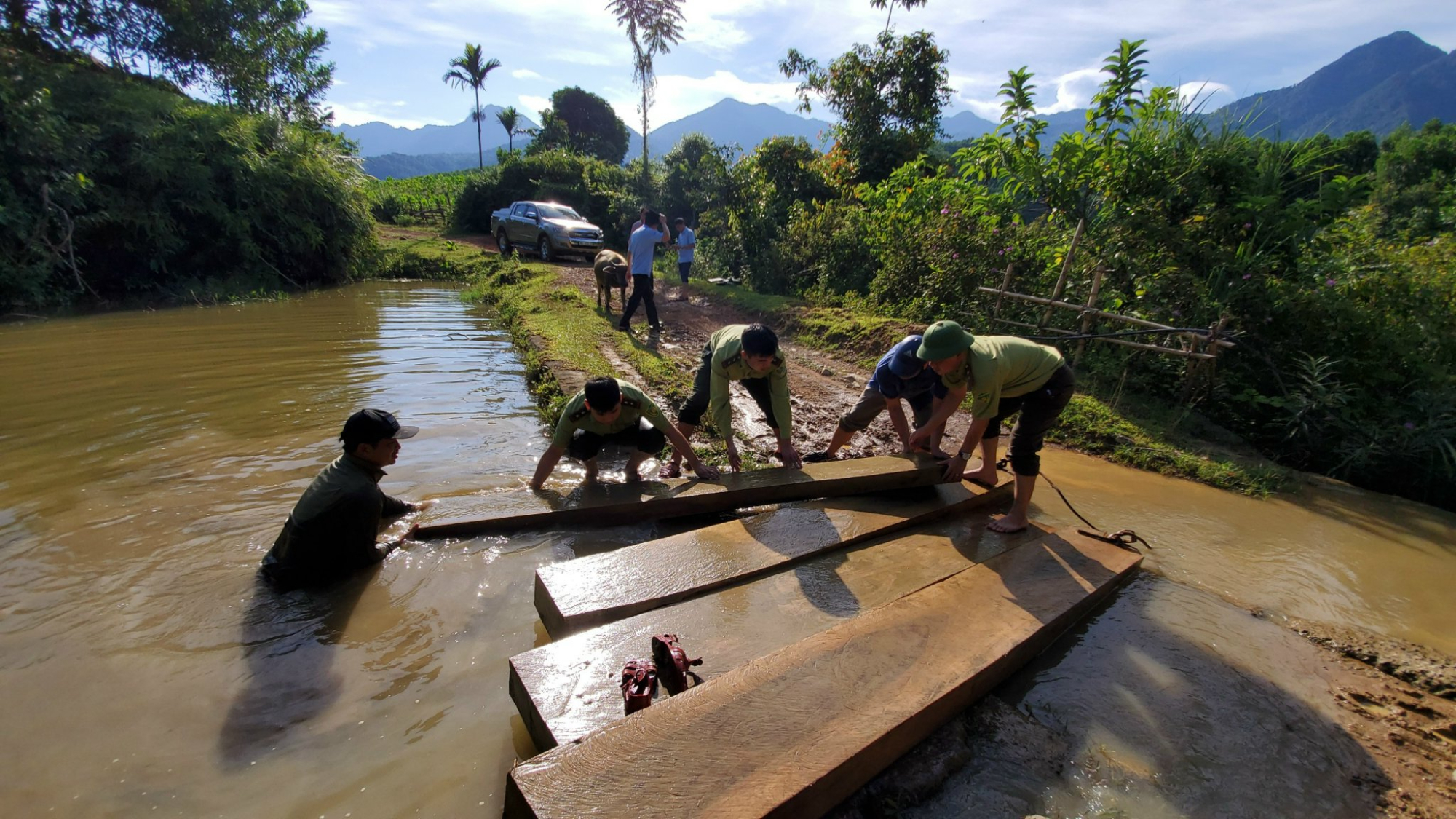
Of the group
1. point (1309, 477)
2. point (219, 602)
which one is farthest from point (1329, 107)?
point (219, 602)

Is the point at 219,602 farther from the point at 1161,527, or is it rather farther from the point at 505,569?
the point at 1161,527

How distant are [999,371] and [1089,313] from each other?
4.49 metres

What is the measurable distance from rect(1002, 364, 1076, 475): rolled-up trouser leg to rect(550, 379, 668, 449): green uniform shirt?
2259 mm

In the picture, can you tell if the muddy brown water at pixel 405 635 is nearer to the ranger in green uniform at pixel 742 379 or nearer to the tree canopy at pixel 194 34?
the ranger in green uniform at pixel 742 379

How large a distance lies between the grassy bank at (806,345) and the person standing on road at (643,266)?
482 millimetres

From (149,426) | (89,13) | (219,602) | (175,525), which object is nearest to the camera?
(219,602)

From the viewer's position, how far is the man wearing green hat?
3629mm

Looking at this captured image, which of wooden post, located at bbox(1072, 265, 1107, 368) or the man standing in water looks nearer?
the man standing in water

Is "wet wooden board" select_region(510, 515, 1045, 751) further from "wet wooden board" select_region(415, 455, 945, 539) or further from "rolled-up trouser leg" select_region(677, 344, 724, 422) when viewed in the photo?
"rolled-up trouser leg" select_region(677, 344, 724, 422)

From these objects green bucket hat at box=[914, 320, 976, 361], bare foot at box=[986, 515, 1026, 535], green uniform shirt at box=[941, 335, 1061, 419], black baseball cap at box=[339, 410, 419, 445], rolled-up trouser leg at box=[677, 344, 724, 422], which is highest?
green bucket hat at box=[914, 320, 976, 361]

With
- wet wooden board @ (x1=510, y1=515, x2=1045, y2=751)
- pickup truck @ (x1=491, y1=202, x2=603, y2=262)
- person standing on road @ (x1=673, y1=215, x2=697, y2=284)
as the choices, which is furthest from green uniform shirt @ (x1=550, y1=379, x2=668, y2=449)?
pickup truck @ (x1=491, y1=202, x2=603, y2=262)

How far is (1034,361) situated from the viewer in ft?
12.3

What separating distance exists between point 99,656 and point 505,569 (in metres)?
1.75

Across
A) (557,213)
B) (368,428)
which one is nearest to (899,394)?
(368,428)
